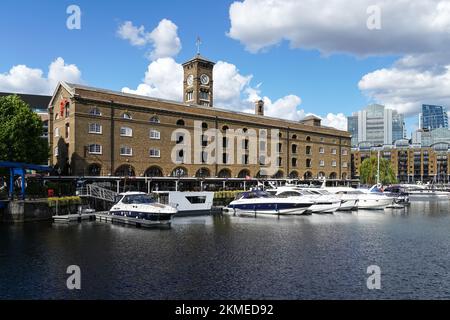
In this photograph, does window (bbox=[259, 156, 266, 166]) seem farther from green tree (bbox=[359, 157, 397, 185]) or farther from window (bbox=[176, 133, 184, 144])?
green tree (bbox=[359, 157, 397, 185])

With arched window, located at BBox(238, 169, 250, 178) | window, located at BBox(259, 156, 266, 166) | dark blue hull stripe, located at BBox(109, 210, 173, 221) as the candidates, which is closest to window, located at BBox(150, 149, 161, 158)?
arched window, located at BBox(238, 169, 250, 178)

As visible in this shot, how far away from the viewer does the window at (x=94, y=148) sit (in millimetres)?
61166

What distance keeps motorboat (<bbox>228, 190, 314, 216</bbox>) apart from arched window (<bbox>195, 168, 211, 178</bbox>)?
17231 millimetres

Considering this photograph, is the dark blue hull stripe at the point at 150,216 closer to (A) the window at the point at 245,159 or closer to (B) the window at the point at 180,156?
(B) the window at the point at 180,156

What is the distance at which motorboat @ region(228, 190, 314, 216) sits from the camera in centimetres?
5375

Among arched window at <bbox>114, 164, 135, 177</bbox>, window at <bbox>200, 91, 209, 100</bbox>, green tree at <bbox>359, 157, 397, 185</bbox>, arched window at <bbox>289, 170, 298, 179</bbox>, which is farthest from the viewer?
green tree at <bbox>359, 157, 397, 185</bbox>

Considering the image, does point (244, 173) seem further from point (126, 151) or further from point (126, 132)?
point (126, 132)

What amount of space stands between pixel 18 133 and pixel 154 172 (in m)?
22.9

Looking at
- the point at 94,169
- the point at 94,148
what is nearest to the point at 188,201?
the point at 94,169

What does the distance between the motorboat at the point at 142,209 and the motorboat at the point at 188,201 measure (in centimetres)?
970

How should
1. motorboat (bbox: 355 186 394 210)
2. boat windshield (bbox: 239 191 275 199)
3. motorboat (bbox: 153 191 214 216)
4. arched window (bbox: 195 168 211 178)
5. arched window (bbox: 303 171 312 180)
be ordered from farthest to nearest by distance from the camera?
arched window (bbox: 303 171 312 180)
arched window (bbox: 195 168 211 178)
motorboat (bbox: 355 186 394 210)
boat windshield (bbox: 239 191 275 199)
motorboat (bbox: 153 191 214 216)

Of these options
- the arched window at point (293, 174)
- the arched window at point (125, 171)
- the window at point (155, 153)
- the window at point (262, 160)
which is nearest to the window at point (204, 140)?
the window at point (155, 153)

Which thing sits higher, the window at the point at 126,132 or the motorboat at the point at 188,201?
the window at the point at 126,132
